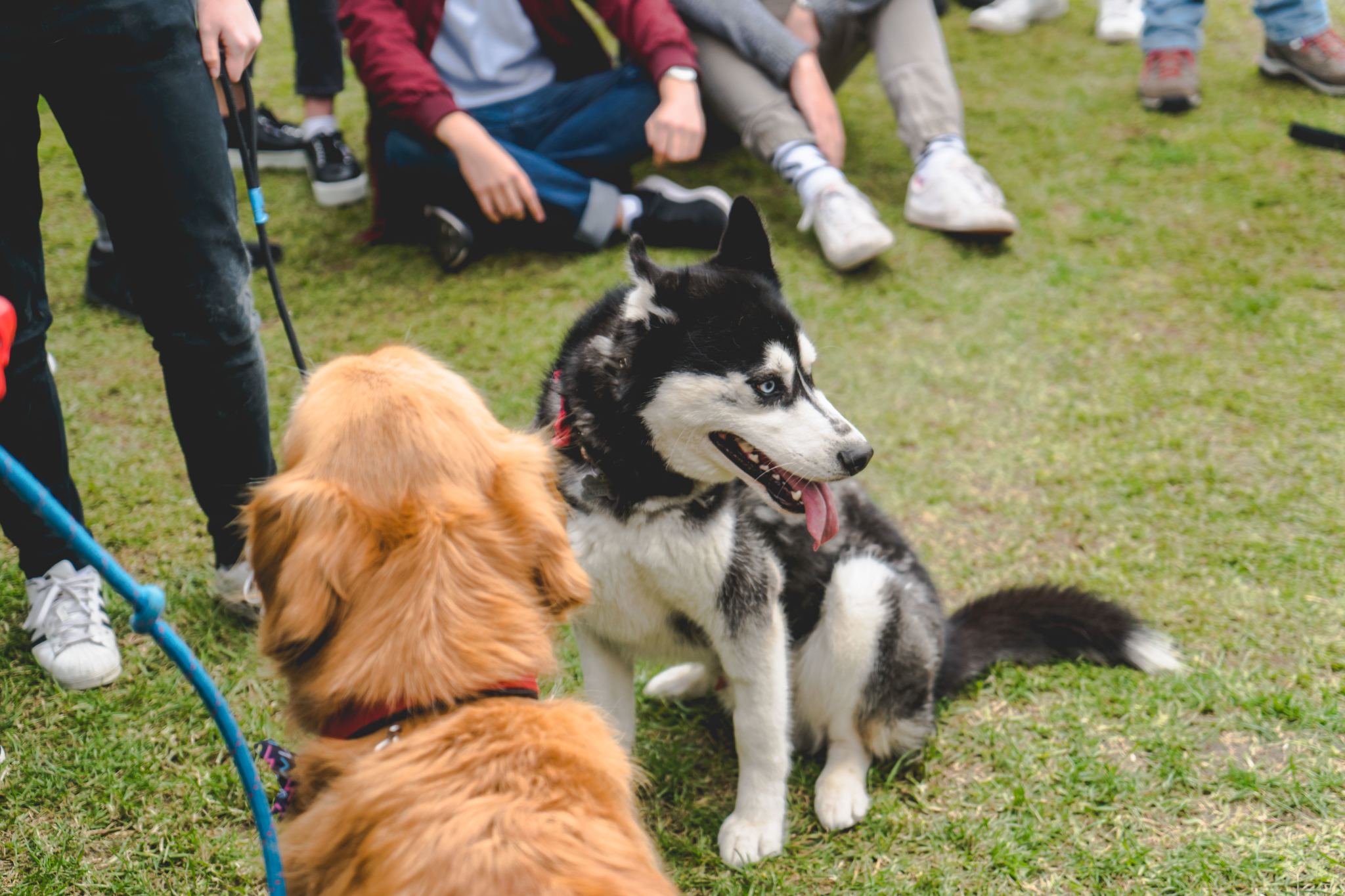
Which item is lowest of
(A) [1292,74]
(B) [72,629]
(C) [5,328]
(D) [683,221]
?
(A) [1292,74]

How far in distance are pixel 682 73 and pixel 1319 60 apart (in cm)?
397

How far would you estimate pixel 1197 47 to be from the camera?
553 centimetres

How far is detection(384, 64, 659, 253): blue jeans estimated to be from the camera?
4281 millimetres

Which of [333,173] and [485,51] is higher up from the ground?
[485,51]

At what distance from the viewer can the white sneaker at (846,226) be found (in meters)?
4.17

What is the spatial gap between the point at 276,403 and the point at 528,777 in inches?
103

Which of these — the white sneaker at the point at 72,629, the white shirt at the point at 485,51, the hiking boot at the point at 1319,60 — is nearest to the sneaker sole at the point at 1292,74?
the hiking boot at the point at 1319,60

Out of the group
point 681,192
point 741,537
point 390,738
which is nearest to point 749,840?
point 741,537

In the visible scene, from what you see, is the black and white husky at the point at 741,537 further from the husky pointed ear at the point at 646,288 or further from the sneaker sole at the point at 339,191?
the sneaker sole at the point at 339,191

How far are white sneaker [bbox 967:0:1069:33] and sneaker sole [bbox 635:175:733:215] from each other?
3.28 metres

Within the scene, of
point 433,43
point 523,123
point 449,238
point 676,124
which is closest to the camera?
point 676,124

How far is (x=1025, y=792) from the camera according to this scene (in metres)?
2.20

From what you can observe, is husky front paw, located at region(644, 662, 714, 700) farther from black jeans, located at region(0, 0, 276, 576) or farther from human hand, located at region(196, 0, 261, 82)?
human hand, located at region(196, 0, 261, 82)

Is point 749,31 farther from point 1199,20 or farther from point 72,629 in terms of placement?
point 72,629
